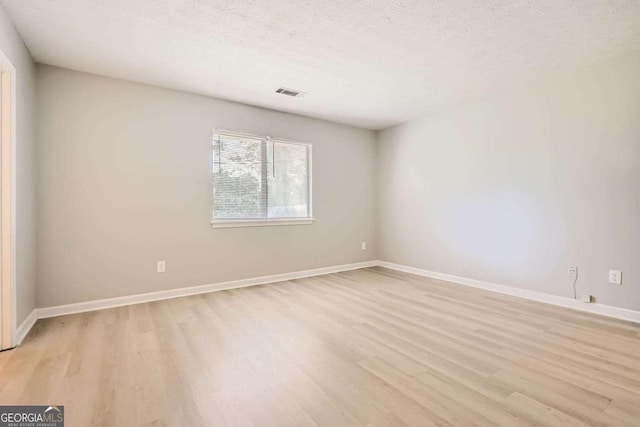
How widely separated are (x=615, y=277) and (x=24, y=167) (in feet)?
17.6

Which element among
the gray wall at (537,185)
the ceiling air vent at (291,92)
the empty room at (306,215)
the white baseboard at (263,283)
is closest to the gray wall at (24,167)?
the empty room at (306,215)

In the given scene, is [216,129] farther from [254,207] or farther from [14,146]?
[14,146]

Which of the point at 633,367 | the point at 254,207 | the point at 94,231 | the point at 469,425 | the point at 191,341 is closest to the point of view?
the point at 469,425

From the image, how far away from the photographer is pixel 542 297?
321 centimetres

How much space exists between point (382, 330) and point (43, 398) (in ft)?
7.15

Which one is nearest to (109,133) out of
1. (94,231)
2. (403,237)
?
(94,231)

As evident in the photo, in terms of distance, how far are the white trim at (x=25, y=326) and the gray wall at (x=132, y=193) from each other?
125 mm

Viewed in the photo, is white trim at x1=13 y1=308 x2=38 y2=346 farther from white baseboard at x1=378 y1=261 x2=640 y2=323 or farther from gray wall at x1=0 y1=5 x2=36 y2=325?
white baseboard at x1=378 y1=261 x2=640 y2=323

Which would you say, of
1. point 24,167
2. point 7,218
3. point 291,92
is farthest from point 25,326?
point 291,92

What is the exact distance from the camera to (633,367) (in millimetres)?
1835

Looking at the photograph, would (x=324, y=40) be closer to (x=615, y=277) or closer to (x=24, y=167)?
(x=24, y=167)

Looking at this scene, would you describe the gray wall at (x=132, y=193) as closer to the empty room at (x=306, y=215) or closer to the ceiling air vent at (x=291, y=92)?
the empty room at (x=306, y=215)

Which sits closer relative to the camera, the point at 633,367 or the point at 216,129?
the point at 633,367

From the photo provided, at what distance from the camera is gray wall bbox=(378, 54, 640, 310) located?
8.96 ft
